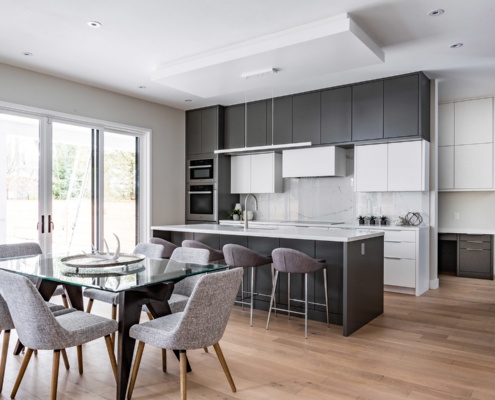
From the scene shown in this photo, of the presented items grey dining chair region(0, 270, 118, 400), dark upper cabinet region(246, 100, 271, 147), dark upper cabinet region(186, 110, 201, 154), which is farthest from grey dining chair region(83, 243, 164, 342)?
dark upper cabinet region(186, 110, 201, 154)

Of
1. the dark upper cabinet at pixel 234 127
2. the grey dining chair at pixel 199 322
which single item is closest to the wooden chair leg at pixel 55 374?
the grey dining chair at pixel 199 322

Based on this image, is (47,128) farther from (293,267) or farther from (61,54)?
(293,267)

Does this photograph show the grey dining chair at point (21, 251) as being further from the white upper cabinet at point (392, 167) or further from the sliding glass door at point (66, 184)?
the white upper cabinet at point (392, 167)

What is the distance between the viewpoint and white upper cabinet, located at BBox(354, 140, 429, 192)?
5256mm

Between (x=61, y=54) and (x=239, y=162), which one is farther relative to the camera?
(x=239, y=162)

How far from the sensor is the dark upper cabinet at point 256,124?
21.7 feet

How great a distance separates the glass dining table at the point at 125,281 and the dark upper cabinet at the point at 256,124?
3964mm

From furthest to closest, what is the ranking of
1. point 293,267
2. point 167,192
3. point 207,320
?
point 167,192
point 293,267
point 207,320

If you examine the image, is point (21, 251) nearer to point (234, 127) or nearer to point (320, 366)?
point (320, 366)

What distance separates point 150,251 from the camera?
12.1ft

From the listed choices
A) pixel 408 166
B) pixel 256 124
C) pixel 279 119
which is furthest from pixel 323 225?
pixel 256 124

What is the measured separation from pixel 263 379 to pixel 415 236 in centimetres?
324

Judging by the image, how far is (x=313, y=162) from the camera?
612cm

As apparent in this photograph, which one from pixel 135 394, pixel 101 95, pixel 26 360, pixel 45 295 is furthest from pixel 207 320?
pixel 101 95
